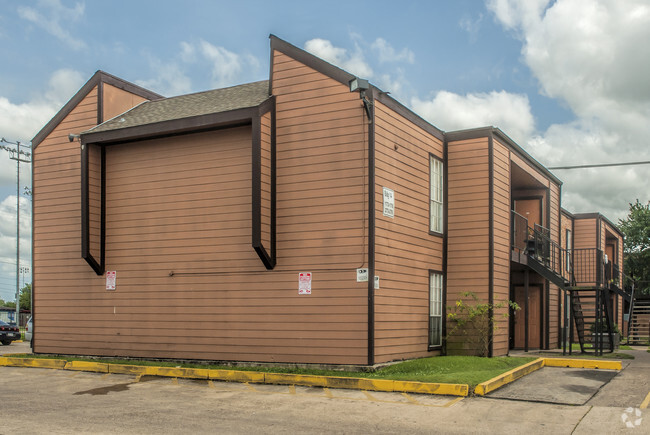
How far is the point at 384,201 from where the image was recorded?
14.6 meters

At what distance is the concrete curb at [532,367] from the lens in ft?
36.7

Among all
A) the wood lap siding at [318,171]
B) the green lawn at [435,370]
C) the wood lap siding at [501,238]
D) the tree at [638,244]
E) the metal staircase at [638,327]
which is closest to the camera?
the green lawn at [435,370]

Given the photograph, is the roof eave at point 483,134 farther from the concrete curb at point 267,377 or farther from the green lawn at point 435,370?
the concrete curb at point 267,377

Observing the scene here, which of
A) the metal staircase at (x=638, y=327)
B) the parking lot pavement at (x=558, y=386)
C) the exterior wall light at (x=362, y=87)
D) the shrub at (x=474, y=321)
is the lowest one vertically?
the metal staircase at (x=638, y=327)

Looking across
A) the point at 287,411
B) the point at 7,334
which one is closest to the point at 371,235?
the point at 287,411

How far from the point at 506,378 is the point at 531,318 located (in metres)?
9.62

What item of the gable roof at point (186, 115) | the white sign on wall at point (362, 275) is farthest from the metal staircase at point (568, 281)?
the gable roof at point (186, 115)

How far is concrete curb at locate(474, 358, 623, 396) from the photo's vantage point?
36.7 ft

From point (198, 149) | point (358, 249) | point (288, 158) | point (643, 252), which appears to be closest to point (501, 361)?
point (358, 249)

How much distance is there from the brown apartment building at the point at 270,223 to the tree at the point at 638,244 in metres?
29.1

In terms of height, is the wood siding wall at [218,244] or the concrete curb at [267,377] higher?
the wood siding wall at [218,244]

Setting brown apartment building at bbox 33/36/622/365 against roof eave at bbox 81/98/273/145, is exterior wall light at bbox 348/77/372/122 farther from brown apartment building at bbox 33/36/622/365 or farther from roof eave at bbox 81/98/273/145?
roof eave at bbox 81/98/273/145

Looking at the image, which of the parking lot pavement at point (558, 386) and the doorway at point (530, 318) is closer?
the parking lot pavement at point (558, 386)

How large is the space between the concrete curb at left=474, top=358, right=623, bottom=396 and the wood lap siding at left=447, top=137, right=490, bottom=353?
2.14 metres
